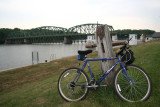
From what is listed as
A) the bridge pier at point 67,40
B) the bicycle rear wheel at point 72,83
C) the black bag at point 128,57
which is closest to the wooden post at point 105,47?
the black bag at point 128,57

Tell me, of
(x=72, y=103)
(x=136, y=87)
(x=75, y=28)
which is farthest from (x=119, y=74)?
(x=75, y=28)

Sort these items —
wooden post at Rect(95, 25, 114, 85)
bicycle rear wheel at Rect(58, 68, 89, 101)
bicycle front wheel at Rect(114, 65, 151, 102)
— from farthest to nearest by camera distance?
wooden post at Rect(95, 25, 114, 85)
bicycle rear wheel at Rect(58, 68, 89, 101)
bicycle front wheel at Rect(114, 65, 151, 102)

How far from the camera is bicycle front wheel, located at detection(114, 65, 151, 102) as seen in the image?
3508mm

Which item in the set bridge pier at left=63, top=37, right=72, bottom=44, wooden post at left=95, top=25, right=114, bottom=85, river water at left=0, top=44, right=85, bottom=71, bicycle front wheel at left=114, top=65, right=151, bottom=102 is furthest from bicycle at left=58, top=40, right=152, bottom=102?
bridge pier at left=63, top=37, right=72, bottom=44

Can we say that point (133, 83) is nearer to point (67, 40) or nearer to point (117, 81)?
point (117, 81)

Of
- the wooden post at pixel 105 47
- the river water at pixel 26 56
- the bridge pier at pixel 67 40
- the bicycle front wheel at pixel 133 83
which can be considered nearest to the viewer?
the bicycle front wheel at pixel 133 83

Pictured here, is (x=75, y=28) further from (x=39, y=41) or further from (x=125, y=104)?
(x=125, y=104)

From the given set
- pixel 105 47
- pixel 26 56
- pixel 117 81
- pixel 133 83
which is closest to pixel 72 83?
pixel 117 81

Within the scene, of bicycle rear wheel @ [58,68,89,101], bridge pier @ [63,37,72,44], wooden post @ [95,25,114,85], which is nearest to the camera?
bicycle rear wheel @ [58,68,89,101]

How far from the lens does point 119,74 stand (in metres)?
3.65

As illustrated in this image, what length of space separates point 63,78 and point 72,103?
760 mm

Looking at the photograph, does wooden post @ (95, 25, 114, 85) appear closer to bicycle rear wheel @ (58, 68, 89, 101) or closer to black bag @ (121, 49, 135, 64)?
black bag @ (121, 49, 135, 64)

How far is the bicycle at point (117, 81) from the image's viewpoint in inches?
141

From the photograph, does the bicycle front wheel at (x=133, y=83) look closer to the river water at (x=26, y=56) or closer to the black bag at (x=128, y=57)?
the black bag at (x=128, y=57)
